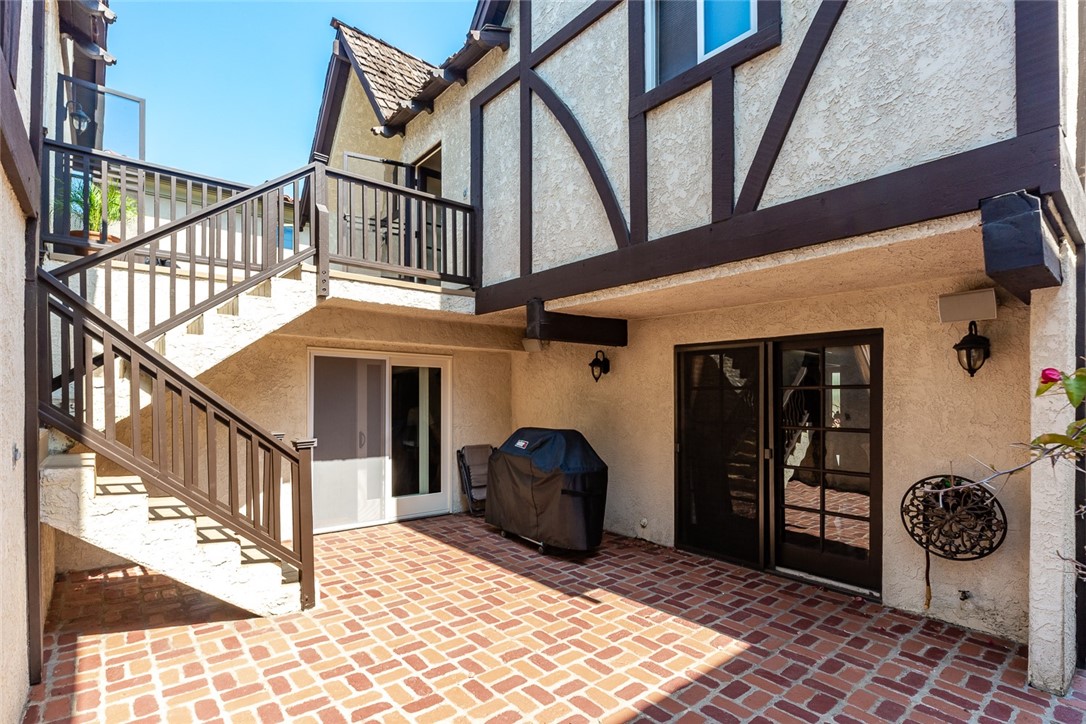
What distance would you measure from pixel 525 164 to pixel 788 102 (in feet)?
9.62

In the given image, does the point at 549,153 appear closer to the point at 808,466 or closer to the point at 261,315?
the point at 261,315

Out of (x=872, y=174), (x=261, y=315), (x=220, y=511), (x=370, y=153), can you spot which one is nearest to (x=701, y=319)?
(x=872, y=174)

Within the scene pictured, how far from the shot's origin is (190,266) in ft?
15.1

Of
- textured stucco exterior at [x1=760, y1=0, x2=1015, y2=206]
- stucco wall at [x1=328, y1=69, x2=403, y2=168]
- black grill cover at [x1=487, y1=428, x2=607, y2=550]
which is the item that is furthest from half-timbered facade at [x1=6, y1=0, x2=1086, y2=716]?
stucco wall at [x1=328, y1=69, x2=403, y2=168]

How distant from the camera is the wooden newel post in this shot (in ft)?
14.8

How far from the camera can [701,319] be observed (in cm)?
600

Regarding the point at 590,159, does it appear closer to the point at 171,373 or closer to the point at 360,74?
the point at 171,373

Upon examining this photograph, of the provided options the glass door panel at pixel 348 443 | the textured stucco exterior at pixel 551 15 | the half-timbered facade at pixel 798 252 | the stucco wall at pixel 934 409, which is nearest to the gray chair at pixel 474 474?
the glass door panel at pixel 348 443

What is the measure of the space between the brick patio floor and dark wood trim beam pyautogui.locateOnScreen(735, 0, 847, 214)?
3200 millimetres

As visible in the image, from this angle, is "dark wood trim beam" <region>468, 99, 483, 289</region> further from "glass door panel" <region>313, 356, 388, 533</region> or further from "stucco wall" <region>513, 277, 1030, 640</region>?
"stucco wall" <region>513, 277, 1030, 640</region>

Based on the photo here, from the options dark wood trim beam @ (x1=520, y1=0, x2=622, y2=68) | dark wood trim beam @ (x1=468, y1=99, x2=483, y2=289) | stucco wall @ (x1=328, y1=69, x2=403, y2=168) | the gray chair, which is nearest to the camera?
dark wood trim beam @ (x1=520, y1=0, x2=622, y2=68)

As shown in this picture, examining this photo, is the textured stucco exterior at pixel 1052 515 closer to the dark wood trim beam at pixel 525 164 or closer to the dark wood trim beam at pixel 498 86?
the dark wood trim beam at pixel 525 164

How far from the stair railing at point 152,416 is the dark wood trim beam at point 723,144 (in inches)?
153

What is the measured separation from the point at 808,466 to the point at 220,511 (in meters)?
5.15
